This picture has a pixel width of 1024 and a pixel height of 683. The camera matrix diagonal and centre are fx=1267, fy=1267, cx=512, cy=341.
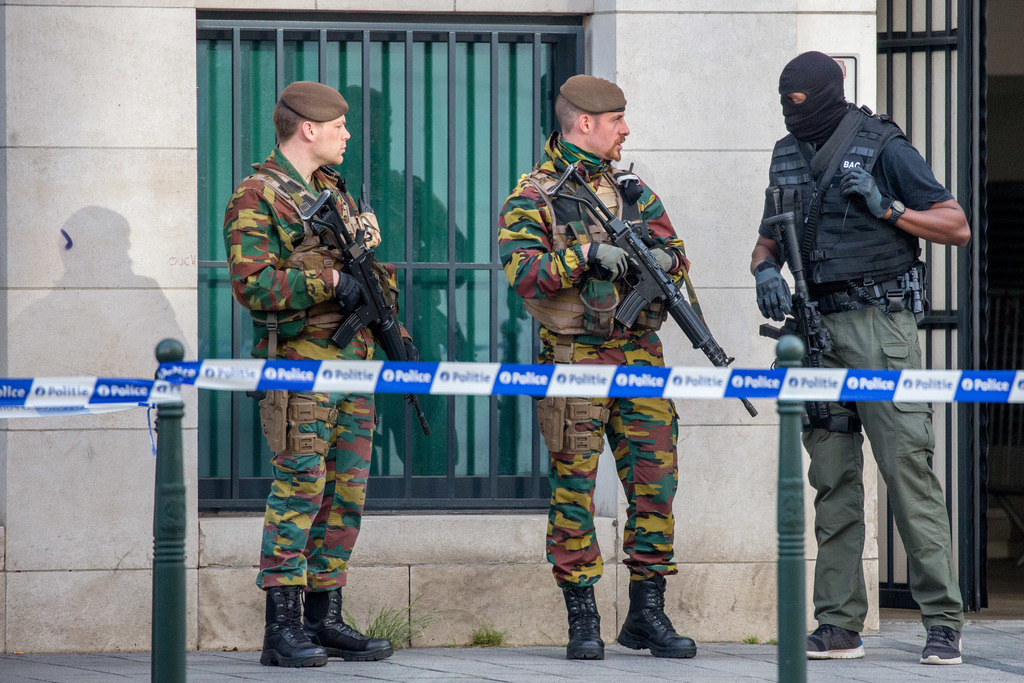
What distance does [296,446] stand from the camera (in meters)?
4.84

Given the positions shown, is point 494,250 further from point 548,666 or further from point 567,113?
point 548,666

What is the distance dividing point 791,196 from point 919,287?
63cm

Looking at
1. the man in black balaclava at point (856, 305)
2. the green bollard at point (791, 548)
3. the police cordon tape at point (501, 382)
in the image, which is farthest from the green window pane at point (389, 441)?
the green bollard at point (791, 548)

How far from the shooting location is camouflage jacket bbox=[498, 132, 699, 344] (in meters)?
4.95

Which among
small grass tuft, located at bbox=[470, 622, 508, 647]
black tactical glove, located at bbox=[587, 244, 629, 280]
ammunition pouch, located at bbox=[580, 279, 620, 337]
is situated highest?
black tactical glove, located at bbox=[587, 244, 629, 280]

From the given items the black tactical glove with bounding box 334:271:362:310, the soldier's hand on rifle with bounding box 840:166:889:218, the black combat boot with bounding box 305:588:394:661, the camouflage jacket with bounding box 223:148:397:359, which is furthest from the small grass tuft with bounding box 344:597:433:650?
the soldier's hand on rifle with bounding box 840:166:889:218

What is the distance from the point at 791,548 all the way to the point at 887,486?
5.70ft

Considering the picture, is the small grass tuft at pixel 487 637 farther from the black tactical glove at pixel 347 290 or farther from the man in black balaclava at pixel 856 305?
the black tactical glove at pixel 347 290

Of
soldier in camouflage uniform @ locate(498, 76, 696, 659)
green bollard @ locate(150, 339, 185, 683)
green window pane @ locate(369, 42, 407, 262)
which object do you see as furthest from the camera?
green window pane @ locate(369, 42, 407, 262)

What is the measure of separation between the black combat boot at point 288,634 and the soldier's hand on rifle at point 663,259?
191 centimetres

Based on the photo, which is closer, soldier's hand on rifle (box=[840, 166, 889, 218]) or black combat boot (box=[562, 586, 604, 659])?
soldier's hand on rifle (box=[840, 166, 889, 218])

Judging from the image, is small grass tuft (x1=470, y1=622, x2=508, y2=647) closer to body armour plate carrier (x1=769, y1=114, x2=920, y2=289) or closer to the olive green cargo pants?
the olive green cargo pants

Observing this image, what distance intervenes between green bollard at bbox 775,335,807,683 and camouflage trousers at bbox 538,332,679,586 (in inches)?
61.0

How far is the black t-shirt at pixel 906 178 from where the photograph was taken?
5.02 meters
